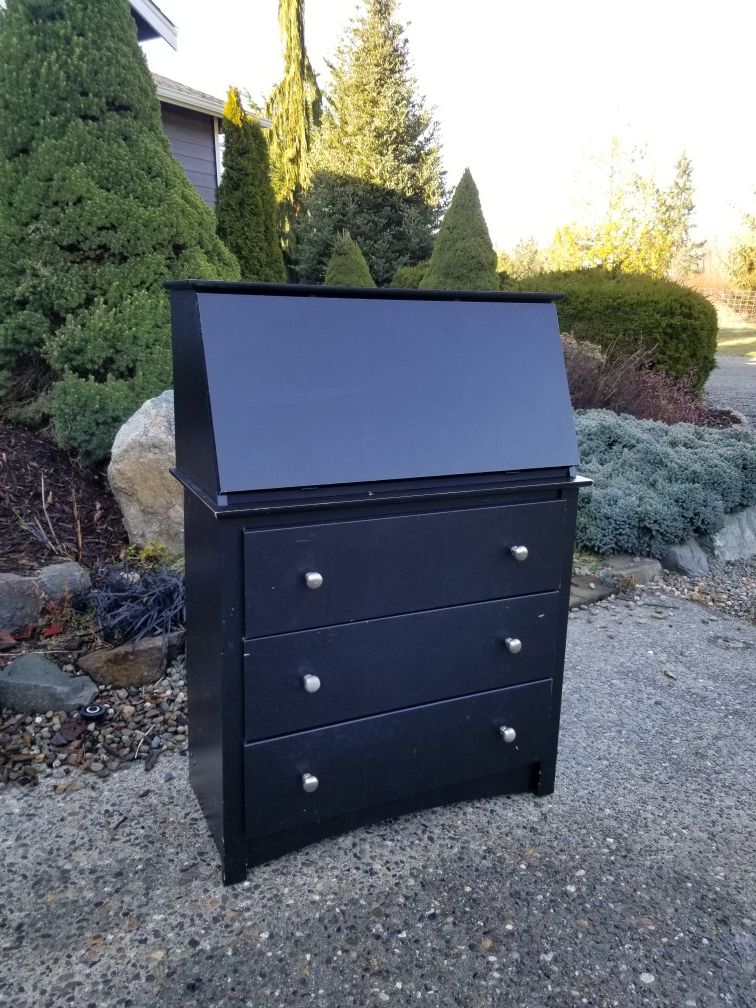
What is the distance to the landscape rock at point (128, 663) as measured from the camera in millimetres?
2654

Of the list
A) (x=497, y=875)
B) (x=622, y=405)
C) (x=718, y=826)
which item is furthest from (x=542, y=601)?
(x=622, y=405)

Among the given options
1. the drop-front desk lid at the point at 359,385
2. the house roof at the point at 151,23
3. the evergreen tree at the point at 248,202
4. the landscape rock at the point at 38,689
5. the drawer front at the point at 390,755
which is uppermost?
the house roof at the point at 151,23

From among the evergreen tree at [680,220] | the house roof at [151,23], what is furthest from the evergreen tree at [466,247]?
the evergreen tree at [680,220]

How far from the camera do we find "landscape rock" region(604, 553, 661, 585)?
404 cm

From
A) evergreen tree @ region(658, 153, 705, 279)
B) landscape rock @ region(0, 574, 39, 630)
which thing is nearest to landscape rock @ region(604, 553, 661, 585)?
landscape rock @ region(0, 574, 39, 630)

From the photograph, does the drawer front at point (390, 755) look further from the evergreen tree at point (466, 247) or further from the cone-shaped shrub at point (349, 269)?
the cone-shaped shrub at point (349, 269)

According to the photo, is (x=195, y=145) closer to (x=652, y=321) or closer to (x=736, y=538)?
(x=652, y=321)

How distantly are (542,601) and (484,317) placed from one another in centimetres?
83

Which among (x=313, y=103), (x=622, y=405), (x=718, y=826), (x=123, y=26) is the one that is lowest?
(x=718, y=826)

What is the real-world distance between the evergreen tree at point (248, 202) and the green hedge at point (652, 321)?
13.9 feet

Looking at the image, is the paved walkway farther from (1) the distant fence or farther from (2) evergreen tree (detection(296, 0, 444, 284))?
(1) the distant fence

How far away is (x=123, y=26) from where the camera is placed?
3.92 meters

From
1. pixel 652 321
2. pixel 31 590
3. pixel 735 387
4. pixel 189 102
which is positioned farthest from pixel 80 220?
pixel 735 387

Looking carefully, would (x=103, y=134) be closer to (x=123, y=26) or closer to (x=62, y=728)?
(x=123, y=26)
